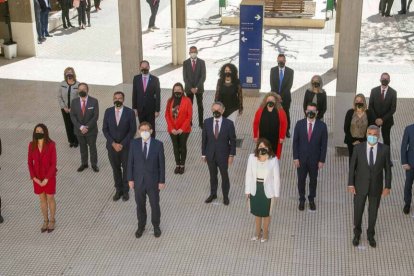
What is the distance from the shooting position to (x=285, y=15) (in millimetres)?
22547

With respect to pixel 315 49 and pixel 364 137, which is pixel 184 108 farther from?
pixel 315 49

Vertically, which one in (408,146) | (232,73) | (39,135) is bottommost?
(408,146)

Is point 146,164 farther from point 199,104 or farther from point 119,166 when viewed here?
point 199,104

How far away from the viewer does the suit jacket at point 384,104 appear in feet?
34.1

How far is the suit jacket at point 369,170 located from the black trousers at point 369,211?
0.30 feet

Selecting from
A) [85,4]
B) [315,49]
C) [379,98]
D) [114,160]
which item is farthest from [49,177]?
[85,4]

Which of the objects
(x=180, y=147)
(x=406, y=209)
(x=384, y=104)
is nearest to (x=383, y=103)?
(x=384, y=104)

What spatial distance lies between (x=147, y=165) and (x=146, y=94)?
3121 millimetres

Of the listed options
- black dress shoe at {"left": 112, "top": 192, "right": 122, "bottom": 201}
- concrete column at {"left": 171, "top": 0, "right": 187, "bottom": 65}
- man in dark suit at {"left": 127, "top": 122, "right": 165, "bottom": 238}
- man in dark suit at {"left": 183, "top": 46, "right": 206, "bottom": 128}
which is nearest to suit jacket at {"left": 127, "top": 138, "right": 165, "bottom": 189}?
man in dark suit at {"left": 127, "top": 122, "right": 165, "bottom": 238}

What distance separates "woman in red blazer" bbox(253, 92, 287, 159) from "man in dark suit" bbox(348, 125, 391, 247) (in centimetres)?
181

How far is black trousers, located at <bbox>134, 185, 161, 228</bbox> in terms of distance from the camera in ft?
27.8

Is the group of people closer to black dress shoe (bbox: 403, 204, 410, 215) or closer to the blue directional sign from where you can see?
black dress shoe (bbox: 403, 204, 410, 215)

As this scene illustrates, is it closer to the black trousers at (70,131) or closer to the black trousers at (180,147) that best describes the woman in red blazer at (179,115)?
the black trousers at (180,147)

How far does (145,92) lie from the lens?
1124 cm
